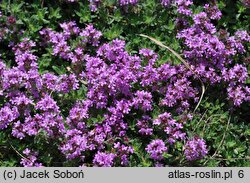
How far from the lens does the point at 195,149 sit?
4.61m

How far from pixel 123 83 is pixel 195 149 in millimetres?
925

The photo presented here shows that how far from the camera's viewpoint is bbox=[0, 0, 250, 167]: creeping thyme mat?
4.65 metres

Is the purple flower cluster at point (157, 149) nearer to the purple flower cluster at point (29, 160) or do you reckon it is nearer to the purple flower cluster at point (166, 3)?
the purple flower cluster at point (29, 160)

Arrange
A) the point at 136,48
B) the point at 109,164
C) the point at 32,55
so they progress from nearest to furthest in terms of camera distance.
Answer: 1. the point at 109,164
2. the point at 32,55
3. the point at 136,48

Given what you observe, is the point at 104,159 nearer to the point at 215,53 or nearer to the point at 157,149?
the point at 157,149

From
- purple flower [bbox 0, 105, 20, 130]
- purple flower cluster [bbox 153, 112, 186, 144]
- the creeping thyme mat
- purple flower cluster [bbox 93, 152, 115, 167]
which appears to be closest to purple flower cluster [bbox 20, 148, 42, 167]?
the creeping thyme mat

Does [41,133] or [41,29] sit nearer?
[41,133]

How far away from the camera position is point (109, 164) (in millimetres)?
4496

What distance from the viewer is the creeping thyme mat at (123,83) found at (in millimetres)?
4652

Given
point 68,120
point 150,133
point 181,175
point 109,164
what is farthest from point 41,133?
point 181,175

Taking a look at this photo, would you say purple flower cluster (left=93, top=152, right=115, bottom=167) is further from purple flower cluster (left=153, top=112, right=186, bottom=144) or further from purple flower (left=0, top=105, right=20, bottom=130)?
purple flower (left=0, top=105, right=20, bottom=130)

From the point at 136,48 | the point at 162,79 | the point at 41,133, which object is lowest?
the point at 41,133

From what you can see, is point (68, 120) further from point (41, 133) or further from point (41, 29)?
point (41, 29)

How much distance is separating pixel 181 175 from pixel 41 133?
4.48 feet
